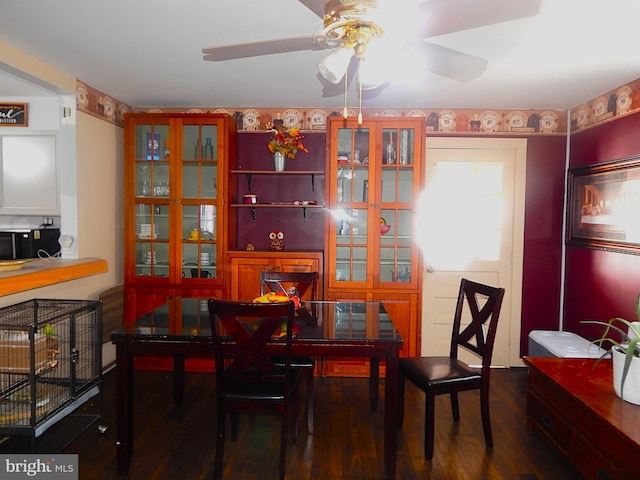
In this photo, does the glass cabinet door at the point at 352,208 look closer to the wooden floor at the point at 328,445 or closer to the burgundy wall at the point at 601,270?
the wooden floor at the point at 328,445

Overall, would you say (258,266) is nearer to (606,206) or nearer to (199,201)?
(199,201)

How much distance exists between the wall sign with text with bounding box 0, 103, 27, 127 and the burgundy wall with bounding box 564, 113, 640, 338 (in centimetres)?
462

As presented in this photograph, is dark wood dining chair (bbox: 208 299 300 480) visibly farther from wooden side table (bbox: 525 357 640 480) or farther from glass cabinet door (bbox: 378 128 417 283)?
glass cabinet door (bbox: 378 128 417 283)

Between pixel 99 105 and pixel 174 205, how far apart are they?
1.01 m

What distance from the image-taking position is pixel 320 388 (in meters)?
3.39

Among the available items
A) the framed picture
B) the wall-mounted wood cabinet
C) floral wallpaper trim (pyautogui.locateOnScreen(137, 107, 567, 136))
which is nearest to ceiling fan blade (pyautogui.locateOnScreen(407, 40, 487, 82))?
floral wallpaper trim (pyautogui.locateOnScreen(137, 107, 567, 136))

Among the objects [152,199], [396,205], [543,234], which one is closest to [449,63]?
[396,205]

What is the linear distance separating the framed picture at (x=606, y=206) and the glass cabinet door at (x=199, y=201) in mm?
3127

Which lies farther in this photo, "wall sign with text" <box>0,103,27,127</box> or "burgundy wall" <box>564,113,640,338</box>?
"wall sign with text" <box>0,103,27,127</box>

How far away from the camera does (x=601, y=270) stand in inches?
131

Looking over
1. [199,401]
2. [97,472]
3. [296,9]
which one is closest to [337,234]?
[199,401]

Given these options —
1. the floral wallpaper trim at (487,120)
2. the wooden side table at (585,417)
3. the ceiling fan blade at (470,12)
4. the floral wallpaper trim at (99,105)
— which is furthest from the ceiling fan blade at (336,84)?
the wooden side table at (585,417)

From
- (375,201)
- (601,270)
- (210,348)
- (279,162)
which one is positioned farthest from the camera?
(279,162)

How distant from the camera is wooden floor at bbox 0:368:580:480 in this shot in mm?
2262
